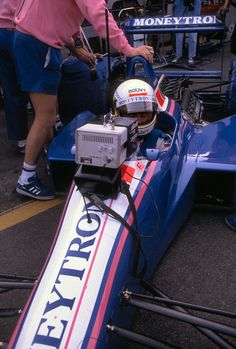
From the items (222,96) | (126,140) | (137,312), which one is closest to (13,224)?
(137,312)

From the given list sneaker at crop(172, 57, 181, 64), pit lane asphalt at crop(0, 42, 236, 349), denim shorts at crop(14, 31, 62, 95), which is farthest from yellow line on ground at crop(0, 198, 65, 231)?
sneaker at crop(172, 57, 181, 64)

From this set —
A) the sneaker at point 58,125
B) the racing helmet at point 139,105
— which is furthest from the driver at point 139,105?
the sneaker at point 58,125

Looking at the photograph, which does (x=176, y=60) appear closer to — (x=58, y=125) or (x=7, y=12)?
(x=58, y=125)

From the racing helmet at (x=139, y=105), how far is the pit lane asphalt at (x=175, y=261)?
81cm

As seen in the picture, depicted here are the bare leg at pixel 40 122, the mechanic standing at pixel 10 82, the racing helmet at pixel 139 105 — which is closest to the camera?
the racing helmet at pixel 139 105

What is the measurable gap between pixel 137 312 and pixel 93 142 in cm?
92

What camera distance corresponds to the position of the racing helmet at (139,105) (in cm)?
253

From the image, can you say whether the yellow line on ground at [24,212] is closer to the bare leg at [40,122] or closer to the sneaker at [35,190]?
the sneaker at [35,190]

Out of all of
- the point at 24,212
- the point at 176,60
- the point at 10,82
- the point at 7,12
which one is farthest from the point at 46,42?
the point at 176,60

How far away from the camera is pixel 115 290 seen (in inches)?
70.7

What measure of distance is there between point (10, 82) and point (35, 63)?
0.82 metres

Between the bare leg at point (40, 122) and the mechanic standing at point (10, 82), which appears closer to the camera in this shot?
the bare leg at point (40, 122)

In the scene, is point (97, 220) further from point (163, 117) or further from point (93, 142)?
point (163, 117)

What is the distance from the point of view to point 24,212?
10.8 feet
